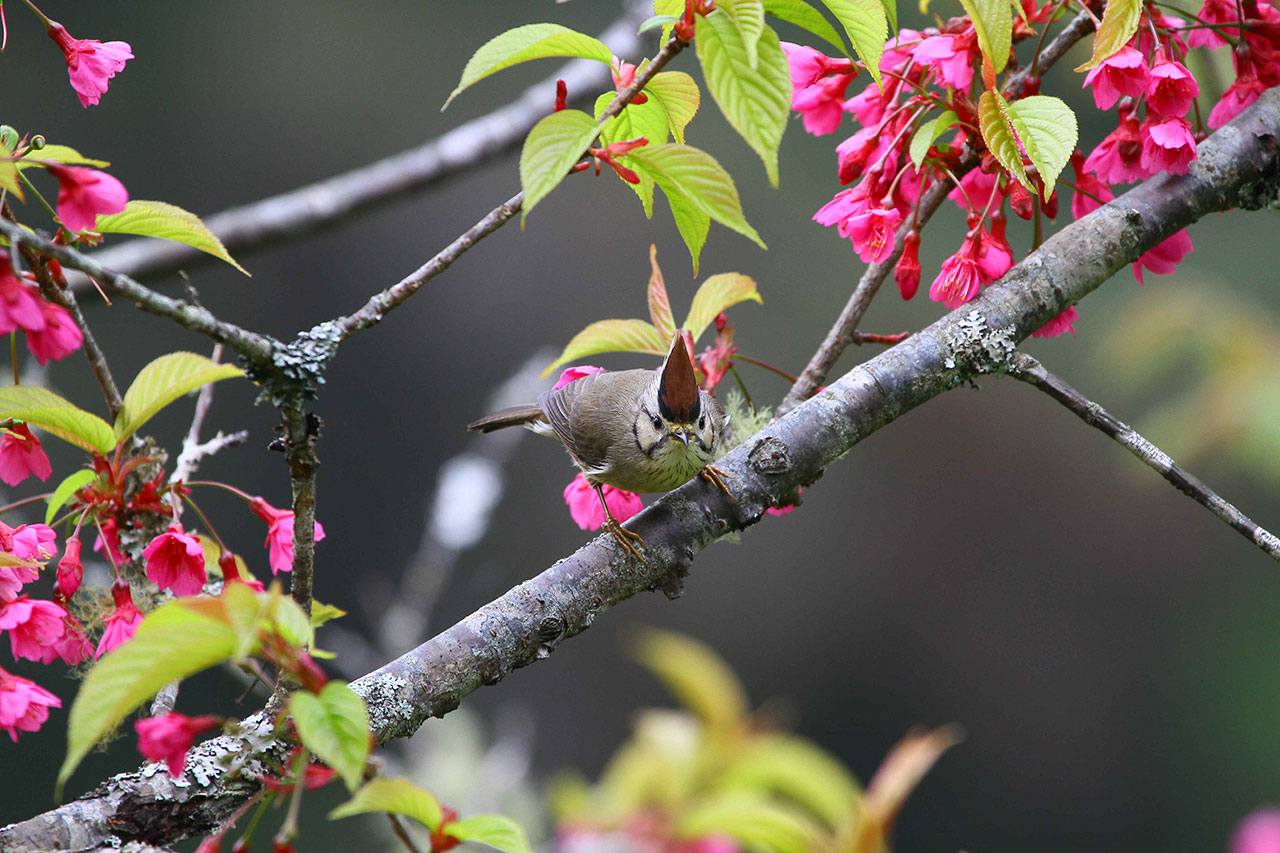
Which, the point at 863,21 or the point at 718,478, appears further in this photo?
the point at 718,478

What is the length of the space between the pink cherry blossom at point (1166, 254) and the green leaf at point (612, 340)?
643mm

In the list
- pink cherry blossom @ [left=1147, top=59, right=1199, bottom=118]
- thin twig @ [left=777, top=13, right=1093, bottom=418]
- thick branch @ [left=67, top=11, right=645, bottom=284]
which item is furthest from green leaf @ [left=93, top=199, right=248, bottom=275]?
thick branch @ [left=67, top=11, right=645, bottom=284]

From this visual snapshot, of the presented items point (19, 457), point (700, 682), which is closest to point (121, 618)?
point (19, 457)

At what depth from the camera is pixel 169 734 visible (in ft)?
2.16

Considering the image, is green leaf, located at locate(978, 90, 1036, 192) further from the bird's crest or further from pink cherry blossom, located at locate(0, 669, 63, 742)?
pink cherry blossom, located at locate(0, 669, 63, 742)

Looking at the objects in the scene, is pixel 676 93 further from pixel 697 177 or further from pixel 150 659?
pixel 150 659

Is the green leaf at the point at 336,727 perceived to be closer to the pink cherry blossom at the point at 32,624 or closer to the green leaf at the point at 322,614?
the green leaf at the point at 322,614

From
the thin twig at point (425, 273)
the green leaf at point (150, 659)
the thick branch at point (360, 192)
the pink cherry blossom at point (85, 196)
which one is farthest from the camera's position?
the thick branch at point (360, 192)

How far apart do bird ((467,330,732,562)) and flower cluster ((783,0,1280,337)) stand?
0.30 m

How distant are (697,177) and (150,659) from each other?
560 mm

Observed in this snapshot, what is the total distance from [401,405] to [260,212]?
2.80 metres

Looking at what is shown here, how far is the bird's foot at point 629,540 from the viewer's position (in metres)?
1.09

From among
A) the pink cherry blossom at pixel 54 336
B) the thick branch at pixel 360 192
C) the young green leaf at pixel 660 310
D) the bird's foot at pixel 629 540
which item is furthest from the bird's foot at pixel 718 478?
the thick branch at pixel 360 192

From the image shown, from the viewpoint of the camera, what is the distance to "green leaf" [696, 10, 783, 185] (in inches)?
29.7
